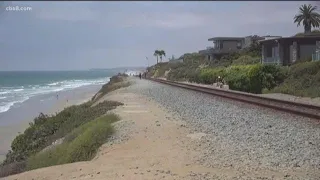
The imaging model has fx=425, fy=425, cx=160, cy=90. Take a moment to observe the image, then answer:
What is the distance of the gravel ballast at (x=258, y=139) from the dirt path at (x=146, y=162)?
42 centimetres

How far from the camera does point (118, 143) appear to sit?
467 inches

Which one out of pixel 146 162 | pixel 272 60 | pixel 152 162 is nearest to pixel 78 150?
pixel 146 162

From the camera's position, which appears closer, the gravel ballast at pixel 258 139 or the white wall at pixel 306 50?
the gravel ballast at pixel 258 139

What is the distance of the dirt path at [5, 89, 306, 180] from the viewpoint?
8.09 meters

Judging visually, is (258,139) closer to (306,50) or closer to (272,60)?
(306,50)

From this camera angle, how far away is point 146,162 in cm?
926

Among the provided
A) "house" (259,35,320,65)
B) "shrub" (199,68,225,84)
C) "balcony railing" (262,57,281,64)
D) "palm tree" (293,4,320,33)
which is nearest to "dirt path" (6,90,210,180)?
"shrub" (199,68,225,84)

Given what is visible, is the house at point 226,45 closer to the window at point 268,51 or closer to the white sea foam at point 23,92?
the window at point 268,51

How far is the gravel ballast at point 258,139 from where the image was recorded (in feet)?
28.1

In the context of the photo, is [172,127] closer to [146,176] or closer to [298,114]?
[298,114]

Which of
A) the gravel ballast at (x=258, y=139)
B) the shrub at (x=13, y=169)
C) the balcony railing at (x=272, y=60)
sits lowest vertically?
the shrub at (x=13, y=169)

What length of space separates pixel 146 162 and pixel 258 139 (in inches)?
130

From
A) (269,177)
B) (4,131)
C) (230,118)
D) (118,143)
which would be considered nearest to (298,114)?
(230,118)

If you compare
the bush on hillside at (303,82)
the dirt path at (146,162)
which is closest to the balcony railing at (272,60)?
the bush on hillside at (303,82)
